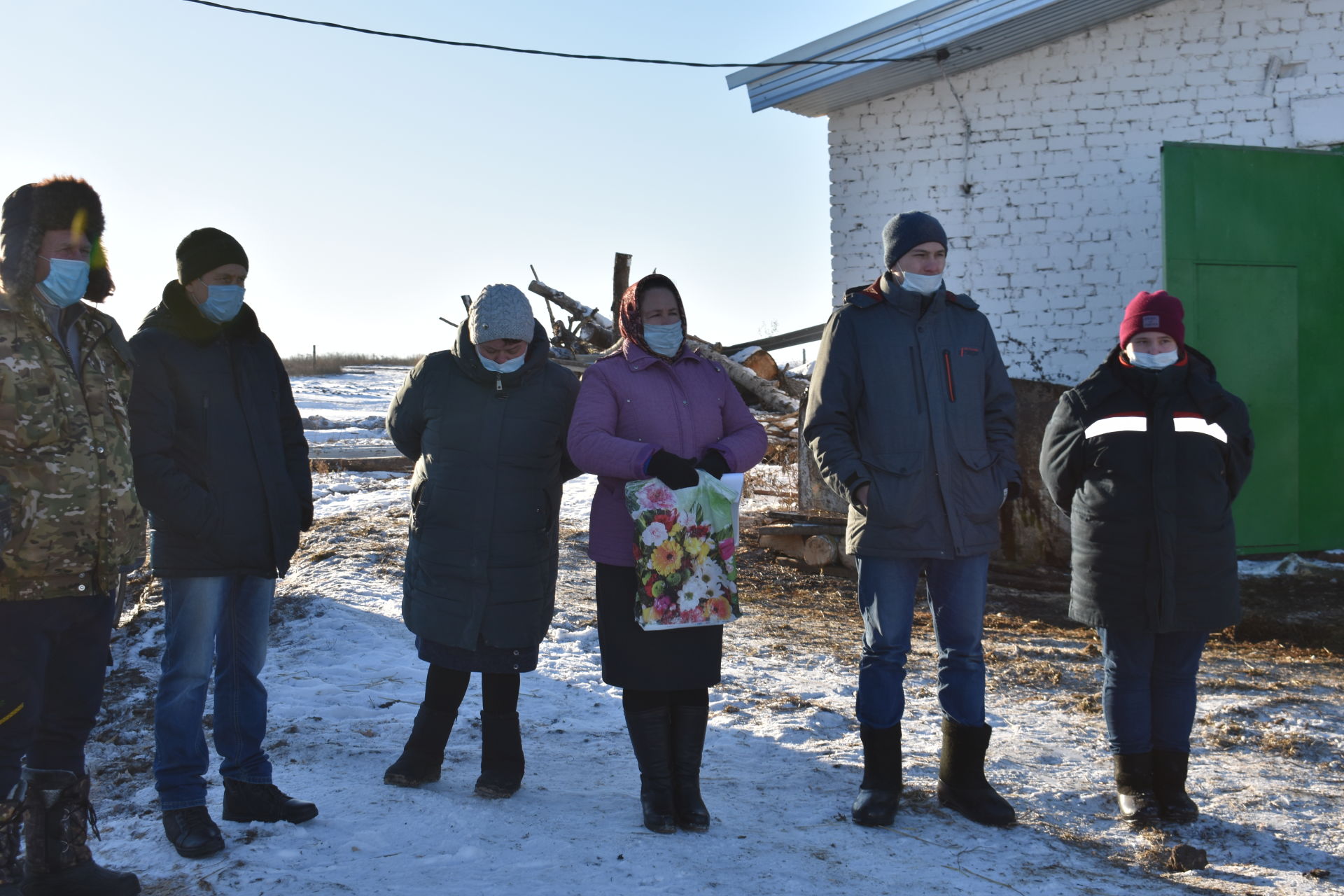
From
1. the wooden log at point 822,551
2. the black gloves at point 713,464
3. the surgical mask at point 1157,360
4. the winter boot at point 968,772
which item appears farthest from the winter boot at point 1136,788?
the wooden log at point 822,551

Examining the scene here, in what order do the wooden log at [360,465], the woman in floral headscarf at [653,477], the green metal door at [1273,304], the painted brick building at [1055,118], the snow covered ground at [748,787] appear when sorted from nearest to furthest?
1. the snow covered ground at [748,787]
2. the woman in floral headscarf at [653,477]
3. the green metal door at [1273,304]
4. the painted brick building at [1055,118]
5. the wooden log at [360,465]

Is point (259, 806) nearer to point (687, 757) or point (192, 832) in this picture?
point (192, 832)

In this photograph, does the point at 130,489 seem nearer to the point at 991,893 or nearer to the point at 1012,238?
the point at 991,893

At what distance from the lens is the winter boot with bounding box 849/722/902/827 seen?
353 centimetres

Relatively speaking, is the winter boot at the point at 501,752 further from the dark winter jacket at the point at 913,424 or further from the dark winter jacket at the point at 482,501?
the dark winter jacket at the point at 913,424

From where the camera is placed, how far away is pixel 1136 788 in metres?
3.59

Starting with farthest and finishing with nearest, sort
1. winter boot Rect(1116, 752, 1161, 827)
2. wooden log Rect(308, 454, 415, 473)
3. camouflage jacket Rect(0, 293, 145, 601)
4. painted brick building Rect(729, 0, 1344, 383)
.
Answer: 1. wooden log Rect(308, 454, 415, 473)
2. painted brick building Rect(729, 0, 1344, 383)
3. winter boot Rect(1116, 752, 1161, 827)
4. camouflage jacket Rect(0, 293, 145, 601)

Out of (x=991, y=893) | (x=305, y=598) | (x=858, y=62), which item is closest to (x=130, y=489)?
(x=991, y=893)

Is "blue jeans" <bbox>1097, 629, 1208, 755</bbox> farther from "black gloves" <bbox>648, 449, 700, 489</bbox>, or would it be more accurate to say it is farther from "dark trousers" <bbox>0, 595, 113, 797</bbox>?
"dark trousers" <bbox>0, 595, 113, 797</bbox>

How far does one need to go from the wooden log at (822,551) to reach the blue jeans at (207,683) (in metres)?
5.54

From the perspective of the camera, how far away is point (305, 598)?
6793 mm

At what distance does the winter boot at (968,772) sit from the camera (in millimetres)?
3578

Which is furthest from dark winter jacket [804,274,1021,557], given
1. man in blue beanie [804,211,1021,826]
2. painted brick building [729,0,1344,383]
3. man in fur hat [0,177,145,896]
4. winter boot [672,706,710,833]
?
painted brick building [729,0,1344,383]

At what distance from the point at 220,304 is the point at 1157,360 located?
9.76ft
